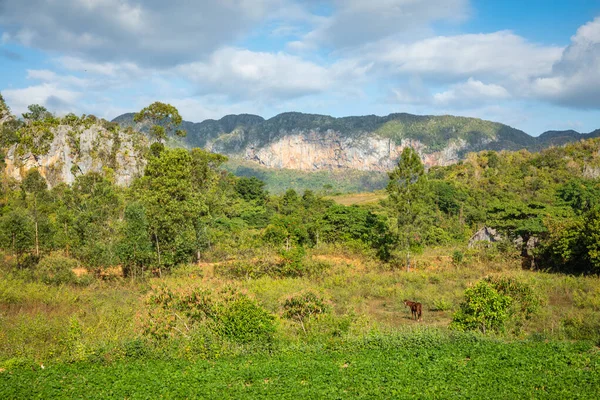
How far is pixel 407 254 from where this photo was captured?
75.4 ft

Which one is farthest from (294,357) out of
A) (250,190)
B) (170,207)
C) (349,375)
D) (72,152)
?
(72,152)

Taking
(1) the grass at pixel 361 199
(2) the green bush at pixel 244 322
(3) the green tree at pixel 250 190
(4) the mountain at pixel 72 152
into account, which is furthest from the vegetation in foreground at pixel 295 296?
(4) the mountain at pixel 72 152

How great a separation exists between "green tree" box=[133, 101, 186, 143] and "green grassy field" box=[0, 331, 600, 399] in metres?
31.5

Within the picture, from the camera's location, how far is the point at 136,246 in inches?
818

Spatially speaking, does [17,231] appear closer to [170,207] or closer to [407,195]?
[170,207]

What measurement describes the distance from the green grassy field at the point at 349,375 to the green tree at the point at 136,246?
12040 millimetres

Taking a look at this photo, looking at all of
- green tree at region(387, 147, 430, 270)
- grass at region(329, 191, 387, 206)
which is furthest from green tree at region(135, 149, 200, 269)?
grass at region(329, 191, 387, 206)

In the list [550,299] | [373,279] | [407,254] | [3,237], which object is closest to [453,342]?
[550,299]

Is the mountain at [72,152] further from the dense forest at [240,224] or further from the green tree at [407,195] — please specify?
the green tree at [407,195]

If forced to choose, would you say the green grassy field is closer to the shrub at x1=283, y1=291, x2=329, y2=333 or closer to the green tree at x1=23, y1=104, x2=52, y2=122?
the shrub at x1=283, y1=291, x2=329, y2=333

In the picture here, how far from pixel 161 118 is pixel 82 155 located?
32.5 metres

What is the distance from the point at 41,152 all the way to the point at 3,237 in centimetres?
4690

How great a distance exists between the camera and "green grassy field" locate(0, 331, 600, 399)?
769 centimetres

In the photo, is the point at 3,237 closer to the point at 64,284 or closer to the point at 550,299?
the point at 64,284
